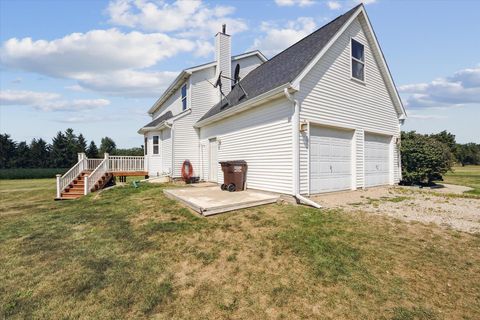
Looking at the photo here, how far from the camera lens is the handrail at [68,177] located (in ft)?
41.6

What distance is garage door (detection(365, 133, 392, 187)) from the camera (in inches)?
422

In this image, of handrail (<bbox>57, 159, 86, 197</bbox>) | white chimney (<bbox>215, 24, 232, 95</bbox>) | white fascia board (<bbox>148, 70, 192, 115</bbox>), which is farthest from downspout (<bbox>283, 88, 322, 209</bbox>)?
handrail (<bbox>57, 159, 86, 197</bbox>)

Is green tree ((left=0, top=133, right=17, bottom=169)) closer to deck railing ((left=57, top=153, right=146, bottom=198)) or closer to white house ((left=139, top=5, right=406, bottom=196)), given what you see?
deck railing ((left=57, top=153, right=146, bottom=198))

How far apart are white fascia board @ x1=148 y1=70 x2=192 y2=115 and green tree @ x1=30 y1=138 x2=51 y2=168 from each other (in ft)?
127

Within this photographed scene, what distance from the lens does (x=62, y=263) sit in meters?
4.52

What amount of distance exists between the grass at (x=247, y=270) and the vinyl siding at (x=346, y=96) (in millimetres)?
3404

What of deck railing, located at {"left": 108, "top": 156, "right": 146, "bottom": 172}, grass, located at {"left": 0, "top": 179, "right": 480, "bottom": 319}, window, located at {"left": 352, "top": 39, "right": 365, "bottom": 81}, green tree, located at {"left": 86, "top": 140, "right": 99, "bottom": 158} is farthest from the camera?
green tree, located at {"left": 86, "top": 140, "right": 99, "bottom": 158}

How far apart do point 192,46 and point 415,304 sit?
15.1m

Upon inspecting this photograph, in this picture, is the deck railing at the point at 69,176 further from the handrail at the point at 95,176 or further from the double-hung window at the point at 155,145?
the double-hung window at the point at 155,145

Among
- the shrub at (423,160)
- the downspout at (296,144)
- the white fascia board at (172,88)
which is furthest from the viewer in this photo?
the white fascia board at (172,88)

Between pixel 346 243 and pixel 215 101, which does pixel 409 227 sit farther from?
pixel 215 101

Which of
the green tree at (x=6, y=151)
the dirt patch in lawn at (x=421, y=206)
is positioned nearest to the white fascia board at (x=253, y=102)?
the dirt patch in lawn at (x=421, y=206)

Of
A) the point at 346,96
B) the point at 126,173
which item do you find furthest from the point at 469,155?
the point at 126,173

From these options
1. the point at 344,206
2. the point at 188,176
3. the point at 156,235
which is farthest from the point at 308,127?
the point at 188,176
